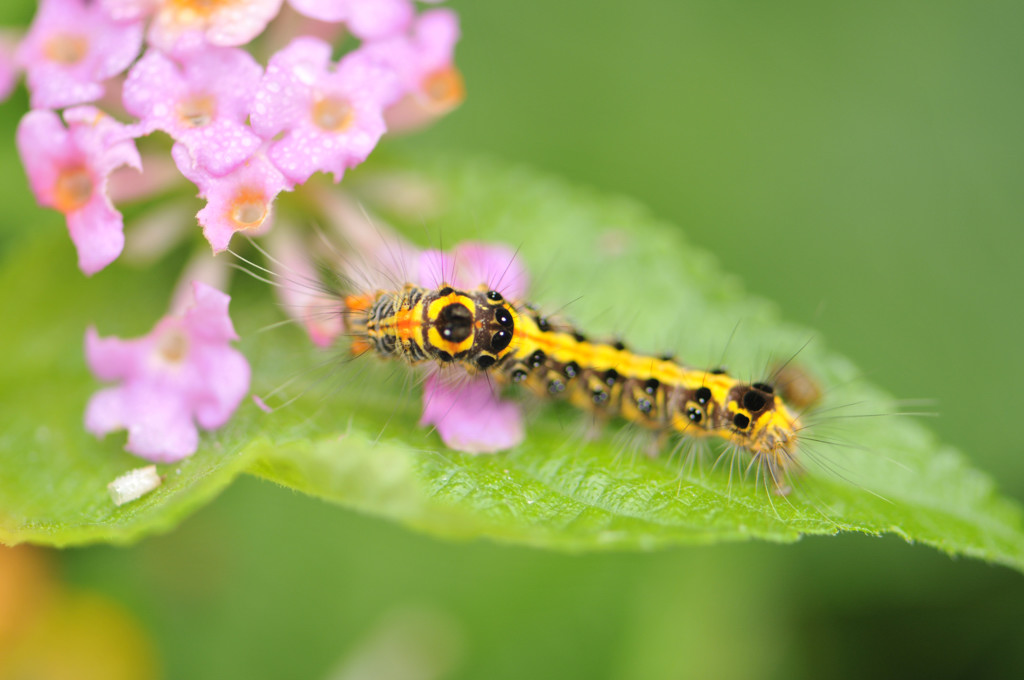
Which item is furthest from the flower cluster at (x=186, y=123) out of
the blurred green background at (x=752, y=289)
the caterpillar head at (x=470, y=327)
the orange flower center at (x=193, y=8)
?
the blurred green background at (x=752, y=289)

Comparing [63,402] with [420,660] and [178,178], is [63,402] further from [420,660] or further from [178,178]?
[420,660]

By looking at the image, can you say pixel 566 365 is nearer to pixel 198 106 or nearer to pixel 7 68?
pixel 198 106

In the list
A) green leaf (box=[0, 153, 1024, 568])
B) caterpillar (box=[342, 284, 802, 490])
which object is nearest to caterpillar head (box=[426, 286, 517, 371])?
caterpillar (box=[342, 284, 802, 490])

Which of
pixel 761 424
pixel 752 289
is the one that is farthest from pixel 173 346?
pixel 752 289

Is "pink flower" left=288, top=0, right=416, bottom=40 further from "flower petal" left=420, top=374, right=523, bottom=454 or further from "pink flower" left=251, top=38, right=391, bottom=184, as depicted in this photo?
"flower petal" left=420, top=374, right=523, bottom=454

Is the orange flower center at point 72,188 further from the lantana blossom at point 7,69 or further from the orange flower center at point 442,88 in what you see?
the orange flower center at point 442,88

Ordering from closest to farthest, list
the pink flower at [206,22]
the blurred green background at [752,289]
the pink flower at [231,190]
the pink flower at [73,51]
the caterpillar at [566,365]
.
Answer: the pink flower at [231,190], the pink flower at [206,22], the pink flower at [73,51], the caterpillar at [566,365], the blurred green background at [752,289]
